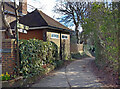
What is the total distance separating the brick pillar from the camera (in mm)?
5059

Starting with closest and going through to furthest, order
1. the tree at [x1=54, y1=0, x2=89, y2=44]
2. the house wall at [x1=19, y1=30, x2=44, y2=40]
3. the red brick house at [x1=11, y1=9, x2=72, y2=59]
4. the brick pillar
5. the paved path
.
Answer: the brick pillar → the paved path → the red brick house at [x1=11, y1=9, x2=72, y2=59] → the house wall at [x1=19, y1=30, x2=44, y2=40] → the tree at [x1=54, y1=0, x2=89, y2=44]

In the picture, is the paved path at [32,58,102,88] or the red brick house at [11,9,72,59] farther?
the red brick house at [11,9,72,59]

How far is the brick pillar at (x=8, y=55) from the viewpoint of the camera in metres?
5.06

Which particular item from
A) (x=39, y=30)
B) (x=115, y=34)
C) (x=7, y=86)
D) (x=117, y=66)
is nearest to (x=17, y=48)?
(x=7, y=86)

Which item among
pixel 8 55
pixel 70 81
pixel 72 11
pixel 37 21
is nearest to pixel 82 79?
pixel 70 81

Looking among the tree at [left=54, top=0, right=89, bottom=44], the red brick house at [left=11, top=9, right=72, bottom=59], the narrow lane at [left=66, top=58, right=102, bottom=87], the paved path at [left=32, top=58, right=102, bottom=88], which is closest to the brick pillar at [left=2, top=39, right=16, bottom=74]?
the paved path at [left=32, top=58, right=102, bottom=88]

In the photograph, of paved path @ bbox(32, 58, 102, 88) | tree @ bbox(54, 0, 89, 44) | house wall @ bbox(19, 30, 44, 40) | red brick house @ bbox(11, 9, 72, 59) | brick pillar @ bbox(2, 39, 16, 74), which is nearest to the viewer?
brick pillar @ bbox(2, 39, 16, 74)

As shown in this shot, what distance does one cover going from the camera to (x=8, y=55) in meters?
5.12

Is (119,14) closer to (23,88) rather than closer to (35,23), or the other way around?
(23,88)

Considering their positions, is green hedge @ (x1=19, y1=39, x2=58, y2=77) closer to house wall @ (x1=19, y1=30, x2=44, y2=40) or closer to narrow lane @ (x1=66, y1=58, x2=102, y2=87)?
narrow lane @ (x1=66, y1=58, x2=102, y2=87)

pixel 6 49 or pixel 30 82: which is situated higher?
pixel 6 49

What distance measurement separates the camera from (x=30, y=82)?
5.30 metres

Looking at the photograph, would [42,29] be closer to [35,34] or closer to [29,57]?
[35,34]

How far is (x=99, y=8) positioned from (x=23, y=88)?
5.39 m
